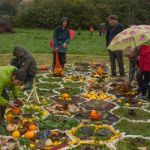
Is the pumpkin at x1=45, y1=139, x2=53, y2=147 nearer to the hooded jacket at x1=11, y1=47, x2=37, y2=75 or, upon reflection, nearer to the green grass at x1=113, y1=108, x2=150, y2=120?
the green grass at x1=113, y1=108, x2=150, y2=120

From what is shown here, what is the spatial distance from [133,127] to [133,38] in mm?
2496

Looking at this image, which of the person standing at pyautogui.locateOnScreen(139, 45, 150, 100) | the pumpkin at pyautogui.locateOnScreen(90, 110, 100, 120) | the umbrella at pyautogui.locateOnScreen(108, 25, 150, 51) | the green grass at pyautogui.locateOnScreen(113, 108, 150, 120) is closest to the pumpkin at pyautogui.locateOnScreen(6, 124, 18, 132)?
the pumpkin at pyautogui.locateOnScreen(90, 110, 100, 120)

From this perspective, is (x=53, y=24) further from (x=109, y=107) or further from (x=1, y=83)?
(x=1, y=83)

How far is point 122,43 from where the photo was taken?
35.1ft

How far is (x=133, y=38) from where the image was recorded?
402 inches

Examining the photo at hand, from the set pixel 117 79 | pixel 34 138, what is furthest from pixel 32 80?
pixel 117 79

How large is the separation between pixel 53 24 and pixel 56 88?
25.4m

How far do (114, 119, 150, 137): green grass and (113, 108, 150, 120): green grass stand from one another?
0.41 metres

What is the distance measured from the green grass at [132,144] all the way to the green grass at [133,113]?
153cm

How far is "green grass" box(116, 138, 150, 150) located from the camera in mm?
7680

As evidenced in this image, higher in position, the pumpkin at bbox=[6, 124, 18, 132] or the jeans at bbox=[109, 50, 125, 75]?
the jeans at bbox=[109, 50, 125, 75]

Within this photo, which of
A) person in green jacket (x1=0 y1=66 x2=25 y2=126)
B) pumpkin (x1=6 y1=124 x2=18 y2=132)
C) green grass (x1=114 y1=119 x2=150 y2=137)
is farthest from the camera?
green grass (x1=114 y1=119 x2=150 y2=137)

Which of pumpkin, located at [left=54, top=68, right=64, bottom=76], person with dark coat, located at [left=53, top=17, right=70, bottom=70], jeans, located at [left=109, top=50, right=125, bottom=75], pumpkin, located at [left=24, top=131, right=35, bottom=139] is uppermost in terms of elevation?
person with dark coat, located at [left=53, top=17, right=70, bottom=70]

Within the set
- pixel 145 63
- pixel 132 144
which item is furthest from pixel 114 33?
pixel 132 144
